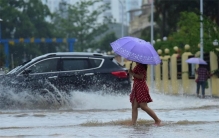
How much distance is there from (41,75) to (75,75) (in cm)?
92

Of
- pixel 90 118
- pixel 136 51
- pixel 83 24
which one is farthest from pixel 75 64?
pixel 83 24

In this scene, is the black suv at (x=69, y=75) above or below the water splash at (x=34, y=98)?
above

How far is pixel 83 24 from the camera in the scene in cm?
9819

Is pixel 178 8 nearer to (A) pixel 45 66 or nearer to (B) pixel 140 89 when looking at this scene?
(A) pixel 45 66

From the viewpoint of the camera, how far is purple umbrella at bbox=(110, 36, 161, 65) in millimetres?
14586

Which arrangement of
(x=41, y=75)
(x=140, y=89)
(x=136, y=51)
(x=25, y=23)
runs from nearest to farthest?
(x=136, y=51) → (x=140, y=89) → (x=41, y=75) → (x=25, y=23)

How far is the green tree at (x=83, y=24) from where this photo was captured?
9744cm

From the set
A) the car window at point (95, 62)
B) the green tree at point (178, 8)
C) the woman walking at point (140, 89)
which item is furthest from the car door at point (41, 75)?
the green tree at point (178, 8)

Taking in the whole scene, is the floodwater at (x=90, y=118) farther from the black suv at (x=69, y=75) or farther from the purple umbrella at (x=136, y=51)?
the purple umbrella at (x=136, y=51)

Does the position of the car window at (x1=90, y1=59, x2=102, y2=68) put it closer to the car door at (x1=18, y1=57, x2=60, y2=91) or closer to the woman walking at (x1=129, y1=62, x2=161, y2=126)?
the car door at (x1=18, y1=57, x2=60, y2=91)

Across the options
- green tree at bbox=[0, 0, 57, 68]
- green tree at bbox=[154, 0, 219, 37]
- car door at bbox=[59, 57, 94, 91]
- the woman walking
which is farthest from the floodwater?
green tree at bbox=[0, 0, 57, 68]

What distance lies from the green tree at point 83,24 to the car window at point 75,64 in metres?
74.8

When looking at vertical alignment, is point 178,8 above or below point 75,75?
above

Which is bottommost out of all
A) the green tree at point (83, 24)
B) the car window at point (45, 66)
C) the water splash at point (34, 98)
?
the green tree at point (83, 24)
